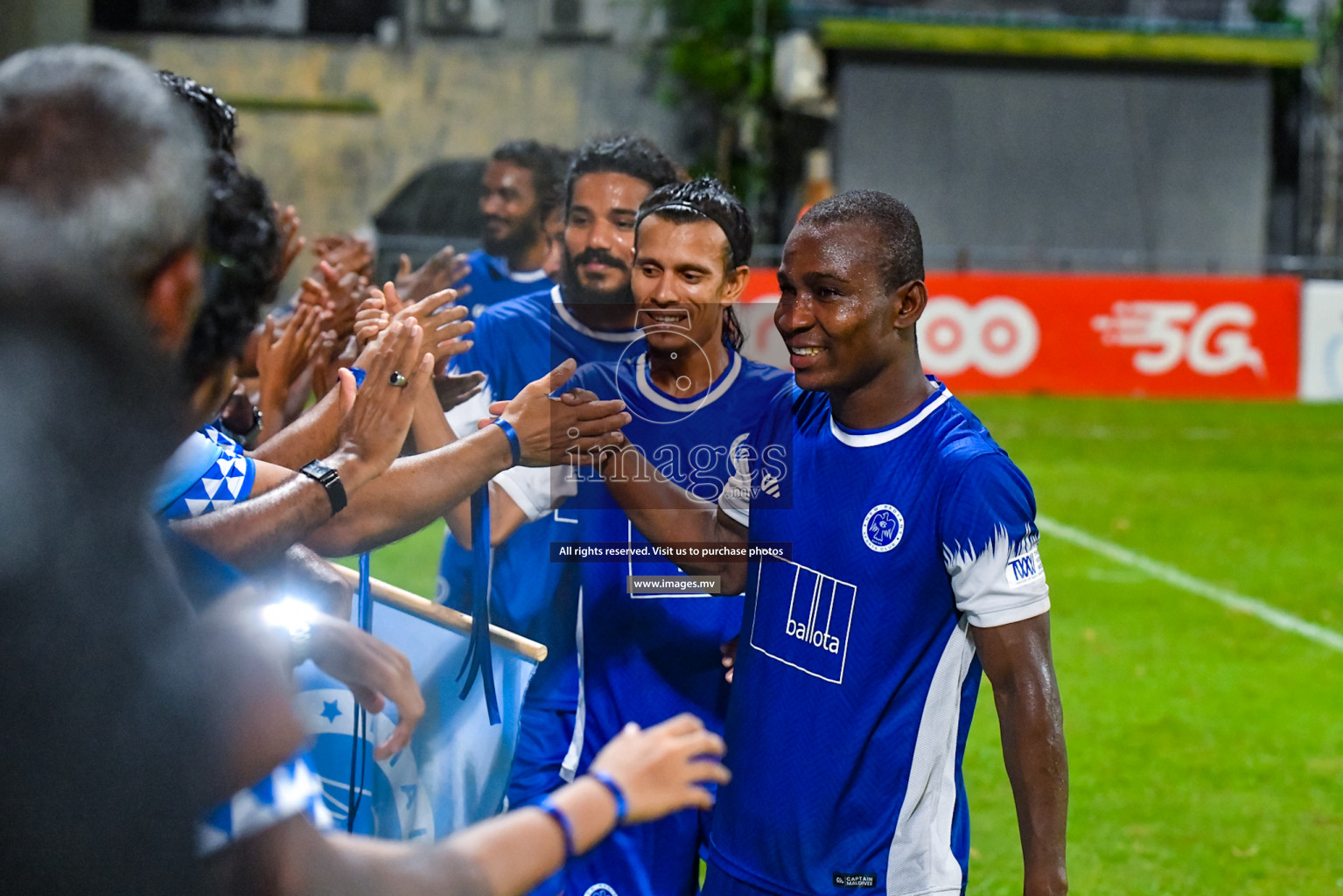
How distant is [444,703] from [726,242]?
1.35 metres

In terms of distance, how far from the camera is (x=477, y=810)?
11.2ft

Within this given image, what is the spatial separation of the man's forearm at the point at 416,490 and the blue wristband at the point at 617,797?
1.29 metres

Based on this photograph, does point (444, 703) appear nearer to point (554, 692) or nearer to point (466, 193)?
point (554, 692)

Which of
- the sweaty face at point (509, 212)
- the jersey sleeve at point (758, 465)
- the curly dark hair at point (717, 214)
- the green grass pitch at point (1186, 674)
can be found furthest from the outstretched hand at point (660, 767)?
the sweaty face at point (509, 212)

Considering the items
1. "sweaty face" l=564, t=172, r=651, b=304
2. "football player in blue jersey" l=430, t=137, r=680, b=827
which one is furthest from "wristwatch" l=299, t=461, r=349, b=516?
"sweaty face" l=564, t=172, r=651, b=304

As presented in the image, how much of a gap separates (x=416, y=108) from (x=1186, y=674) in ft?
78.0

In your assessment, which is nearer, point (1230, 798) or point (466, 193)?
point (1230, 798)

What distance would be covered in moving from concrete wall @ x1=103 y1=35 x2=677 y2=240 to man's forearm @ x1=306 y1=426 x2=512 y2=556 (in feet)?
86.9

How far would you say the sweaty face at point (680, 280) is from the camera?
3715mm

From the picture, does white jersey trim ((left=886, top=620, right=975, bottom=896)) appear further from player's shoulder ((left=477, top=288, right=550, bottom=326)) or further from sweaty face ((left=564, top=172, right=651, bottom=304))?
Result: player's shoulder ((left=477, top=288, right=550, bottom=326))

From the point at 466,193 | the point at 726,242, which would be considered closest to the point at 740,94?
the point at 466,193

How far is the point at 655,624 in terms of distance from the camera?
12.7 feet

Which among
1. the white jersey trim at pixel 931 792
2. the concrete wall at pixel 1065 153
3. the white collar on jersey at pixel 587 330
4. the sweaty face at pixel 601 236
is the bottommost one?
the white jersey trim at pixel 931 792

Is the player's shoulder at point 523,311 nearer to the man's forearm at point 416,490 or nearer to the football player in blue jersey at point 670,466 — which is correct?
the football player in blue jersey at point 670,466
